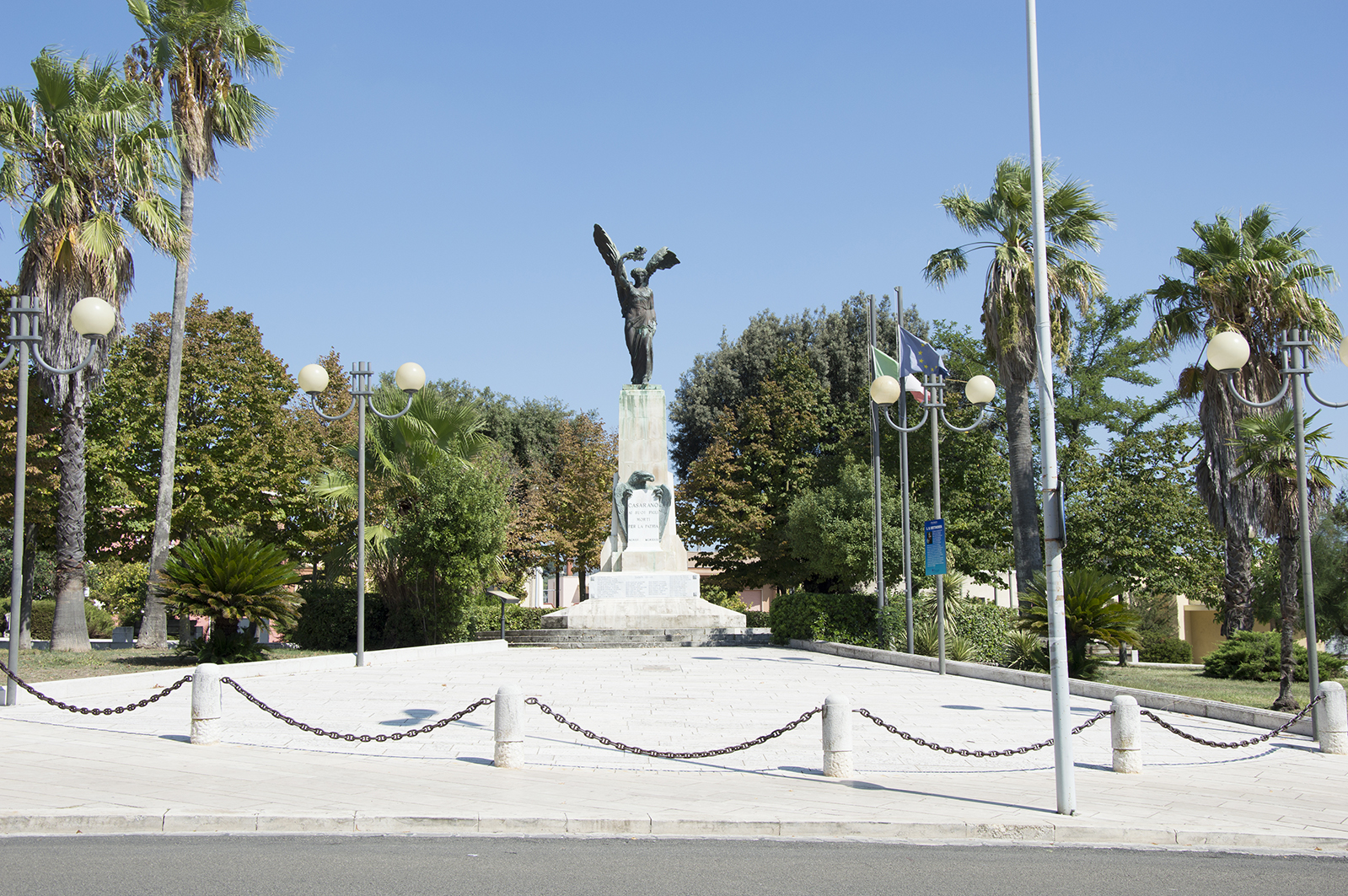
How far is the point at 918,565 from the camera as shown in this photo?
78.1ft

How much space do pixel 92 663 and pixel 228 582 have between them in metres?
3.44

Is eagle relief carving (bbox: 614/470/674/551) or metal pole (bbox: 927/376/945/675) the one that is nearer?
metal pole (bbox: 927/376/945/675)

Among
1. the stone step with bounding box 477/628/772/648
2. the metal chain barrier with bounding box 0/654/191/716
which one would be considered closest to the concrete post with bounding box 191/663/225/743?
the metal chain barrier with bounding box 0/654/191/716

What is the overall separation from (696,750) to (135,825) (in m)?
4.83

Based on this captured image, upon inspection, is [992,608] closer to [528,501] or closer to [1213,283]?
[1213,283]

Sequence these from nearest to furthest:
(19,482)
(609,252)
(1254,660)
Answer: (19,482)
(1254,660)
(609,252)

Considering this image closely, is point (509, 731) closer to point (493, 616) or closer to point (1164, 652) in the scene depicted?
point (493, 616)

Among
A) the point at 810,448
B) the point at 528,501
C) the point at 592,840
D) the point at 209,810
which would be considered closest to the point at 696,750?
the point at 592,840

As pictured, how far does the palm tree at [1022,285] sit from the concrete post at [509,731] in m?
15.3

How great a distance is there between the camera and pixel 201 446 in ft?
94.6

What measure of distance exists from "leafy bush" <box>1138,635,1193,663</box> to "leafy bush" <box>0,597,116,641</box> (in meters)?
36.4

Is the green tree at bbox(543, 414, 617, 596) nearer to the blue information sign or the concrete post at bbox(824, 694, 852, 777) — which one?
the blue information sign

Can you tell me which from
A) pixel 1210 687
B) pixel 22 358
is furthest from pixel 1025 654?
pixel 22 358

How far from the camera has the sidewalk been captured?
6.82 metres
